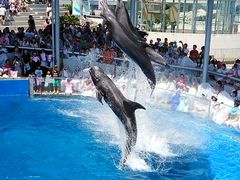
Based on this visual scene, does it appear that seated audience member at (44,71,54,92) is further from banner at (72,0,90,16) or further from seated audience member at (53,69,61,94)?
banner at (72,0,90,16)

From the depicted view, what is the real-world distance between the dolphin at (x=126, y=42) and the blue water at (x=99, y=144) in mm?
2215

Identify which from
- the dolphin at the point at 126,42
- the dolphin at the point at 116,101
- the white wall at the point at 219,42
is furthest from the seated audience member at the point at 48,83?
the white wall at the point at 219,42

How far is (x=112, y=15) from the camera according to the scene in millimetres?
9688

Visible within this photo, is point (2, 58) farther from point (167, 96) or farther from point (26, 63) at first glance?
point (167, 96)

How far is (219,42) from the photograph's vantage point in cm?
2423

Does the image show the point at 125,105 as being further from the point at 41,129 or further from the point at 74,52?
the point at 74,52

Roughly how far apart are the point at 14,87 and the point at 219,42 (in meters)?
11.9

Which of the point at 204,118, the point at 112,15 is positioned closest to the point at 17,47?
the point at 204,118

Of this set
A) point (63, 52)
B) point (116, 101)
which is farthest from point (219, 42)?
point (116, 101)

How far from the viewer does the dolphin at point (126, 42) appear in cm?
969

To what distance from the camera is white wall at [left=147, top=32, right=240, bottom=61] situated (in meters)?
23.4

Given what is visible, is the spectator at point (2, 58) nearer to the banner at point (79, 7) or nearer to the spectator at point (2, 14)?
the spectator at point (2, 14)

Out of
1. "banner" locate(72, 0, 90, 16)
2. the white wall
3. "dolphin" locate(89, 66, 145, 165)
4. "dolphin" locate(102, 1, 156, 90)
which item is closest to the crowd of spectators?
the white wall

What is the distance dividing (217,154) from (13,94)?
773 cm
